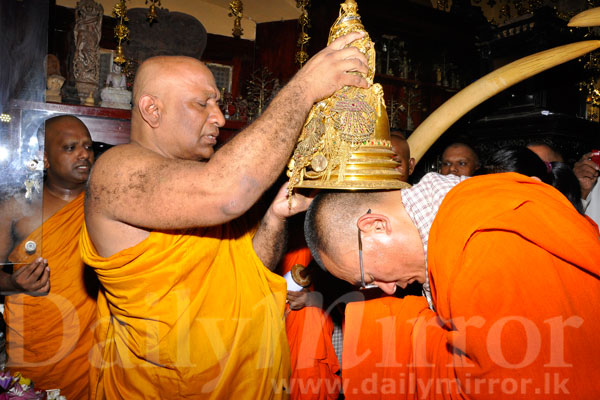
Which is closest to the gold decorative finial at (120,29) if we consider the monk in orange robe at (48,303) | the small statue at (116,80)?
the small statue at (116,80)

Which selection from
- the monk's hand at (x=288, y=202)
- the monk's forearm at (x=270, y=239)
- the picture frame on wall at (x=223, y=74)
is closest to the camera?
the monk's hand at (x=288, y=202)

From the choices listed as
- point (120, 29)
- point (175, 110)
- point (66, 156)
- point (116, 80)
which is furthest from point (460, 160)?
point (120, 29)

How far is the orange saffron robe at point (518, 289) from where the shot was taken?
995 mm

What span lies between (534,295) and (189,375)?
1.34m

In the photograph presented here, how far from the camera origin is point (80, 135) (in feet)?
10.6

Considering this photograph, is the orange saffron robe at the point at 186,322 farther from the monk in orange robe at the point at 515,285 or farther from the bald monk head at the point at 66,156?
the bald monk head at the point at 66,156

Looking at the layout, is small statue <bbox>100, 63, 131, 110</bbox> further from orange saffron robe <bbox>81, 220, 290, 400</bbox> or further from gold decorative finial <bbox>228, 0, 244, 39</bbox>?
orange saffron robe <bbox>81, 220, 290, 400</bbox>

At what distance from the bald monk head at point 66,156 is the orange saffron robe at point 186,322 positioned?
59.6 inches

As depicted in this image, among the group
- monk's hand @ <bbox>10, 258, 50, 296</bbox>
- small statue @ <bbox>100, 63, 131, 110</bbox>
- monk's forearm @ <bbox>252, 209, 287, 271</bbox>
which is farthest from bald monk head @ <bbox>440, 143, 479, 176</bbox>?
monk's hand @ <bbox>10, 258, 50, 296</bbox>

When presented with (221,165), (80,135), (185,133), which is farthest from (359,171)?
(80,135)

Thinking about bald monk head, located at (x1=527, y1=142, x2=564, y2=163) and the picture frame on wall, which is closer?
bald monk head, located at (x1=527, y1=142, x2=564, y2=163)

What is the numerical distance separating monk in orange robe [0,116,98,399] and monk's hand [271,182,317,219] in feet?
6.11

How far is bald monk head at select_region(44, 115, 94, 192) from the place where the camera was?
123 inches

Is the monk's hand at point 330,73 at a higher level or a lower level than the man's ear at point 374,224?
higher
